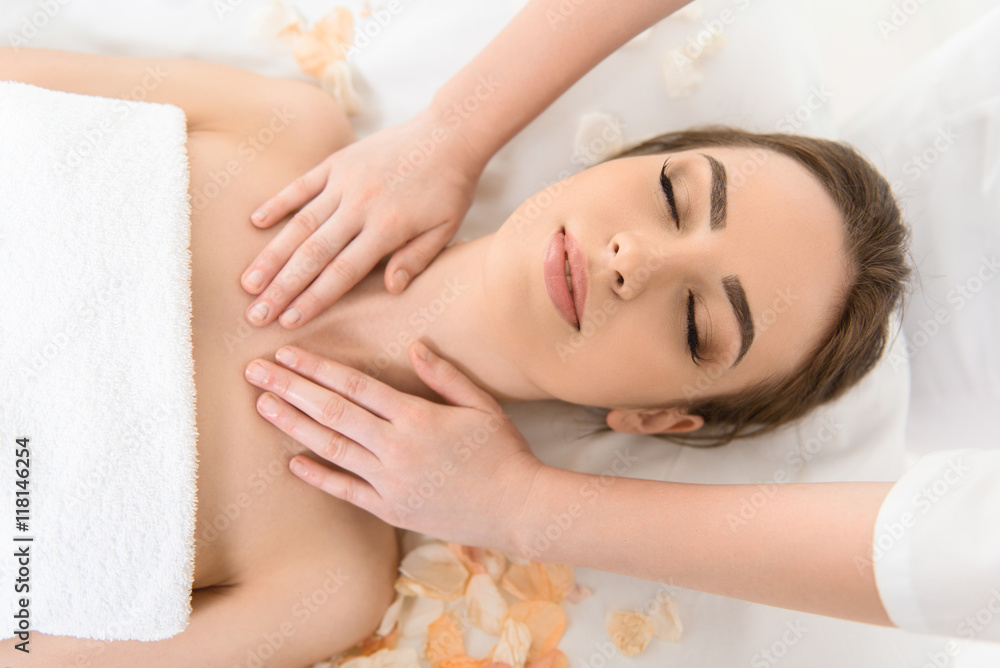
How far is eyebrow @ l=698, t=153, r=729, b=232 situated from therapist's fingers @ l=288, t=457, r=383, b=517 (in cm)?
79

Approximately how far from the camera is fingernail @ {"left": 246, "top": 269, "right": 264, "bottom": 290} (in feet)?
3.92

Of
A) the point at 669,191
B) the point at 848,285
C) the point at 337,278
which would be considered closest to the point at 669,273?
the point at 669,191

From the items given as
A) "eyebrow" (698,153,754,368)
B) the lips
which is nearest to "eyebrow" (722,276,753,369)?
"eyebrow" (698,153,754,368)

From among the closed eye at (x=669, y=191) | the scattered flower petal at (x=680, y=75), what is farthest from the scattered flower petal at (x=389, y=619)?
the scattered flower petal at (x=680, y=75)

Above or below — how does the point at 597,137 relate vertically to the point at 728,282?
above

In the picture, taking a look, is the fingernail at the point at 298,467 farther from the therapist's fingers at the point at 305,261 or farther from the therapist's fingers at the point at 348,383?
the therapist's fingers at the point at 305,261

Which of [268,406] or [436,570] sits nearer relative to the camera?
[268,406]

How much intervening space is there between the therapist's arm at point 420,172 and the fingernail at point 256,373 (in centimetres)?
9

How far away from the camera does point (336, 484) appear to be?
1.21 m

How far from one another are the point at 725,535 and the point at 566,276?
0.50m

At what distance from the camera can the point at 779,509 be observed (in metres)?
1.00

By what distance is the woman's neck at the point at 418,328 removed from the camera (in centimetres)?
129

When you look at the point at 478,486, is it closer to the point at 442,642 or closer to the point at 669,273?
the point at 442,642

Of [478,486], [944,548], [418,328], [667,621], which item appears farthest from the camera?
[667,621]
